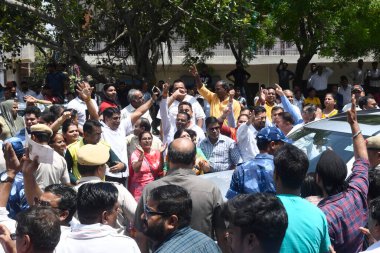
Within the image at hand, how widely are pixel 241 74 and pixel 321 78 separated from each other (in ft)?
9.80

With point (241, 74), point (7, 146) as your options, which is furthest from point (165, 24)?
point (7, 146)

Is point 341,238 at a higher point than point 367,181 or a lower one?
lower

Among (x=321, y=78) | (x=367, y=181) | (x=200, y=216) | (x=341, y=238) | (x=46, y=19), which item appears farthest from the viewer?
(x=321, y=78)

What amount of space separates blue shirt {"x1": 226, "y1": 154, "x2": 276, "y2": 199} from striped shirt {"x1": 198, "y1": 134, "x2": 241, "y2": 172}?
293 cm

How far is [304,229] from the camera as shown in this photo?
13.0ft

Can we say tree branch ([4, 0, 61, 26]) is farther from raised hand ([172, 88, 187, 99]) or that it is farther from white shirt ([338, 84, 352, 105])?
white shirt ([338, 84, 352, 105])

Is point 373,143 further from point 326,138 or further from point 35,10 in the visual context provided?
point 35,10

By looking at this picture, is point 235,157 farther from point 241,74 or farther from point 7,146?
point 241,74

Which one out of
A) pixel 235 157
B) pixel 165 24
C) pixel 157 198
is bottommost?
pixel 235 157

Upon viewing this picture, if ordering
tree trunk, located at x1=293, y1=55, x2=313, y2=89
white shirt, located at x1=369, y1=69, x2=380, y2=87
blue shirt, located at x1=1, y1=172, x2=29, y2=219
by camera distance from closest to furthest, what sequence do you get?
1. blue shirt, located at x1=1, y1=172, x2=29, y2=219
2. white shirt, located at x1=369, y1=69, x2=380, y2=87
3. tree trunk, located at x1=293, y1=55, x2=313, y2=89

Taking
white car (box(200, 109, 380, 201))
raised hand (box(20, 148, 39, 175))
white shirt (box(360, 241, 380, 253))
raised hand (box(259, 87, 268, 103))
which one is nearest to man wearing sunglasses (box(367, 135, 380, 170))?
white car (box(200, 109, 380, 201))

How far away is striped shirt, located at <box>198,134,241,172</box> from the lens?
8227 millimetres

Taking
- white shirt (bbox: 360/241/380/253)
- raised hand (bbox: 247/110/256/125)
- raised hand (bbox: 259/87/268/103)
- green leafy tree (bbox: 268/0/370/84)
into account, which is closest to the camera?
white shirt (bbox: 360/241/380/253)

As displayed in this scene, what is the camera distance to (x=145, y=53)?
15727 millimetres
